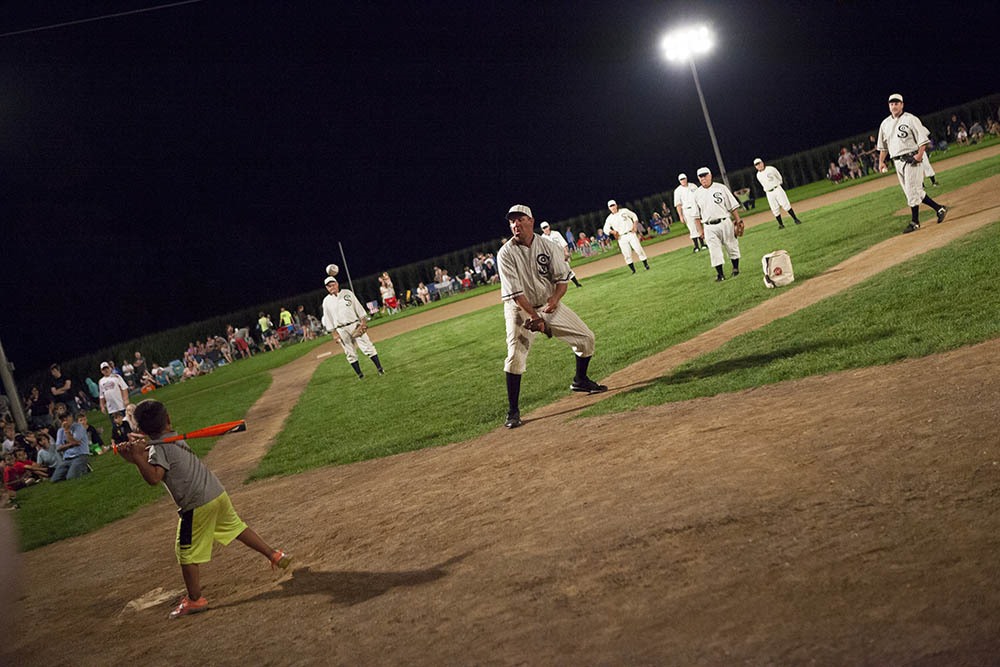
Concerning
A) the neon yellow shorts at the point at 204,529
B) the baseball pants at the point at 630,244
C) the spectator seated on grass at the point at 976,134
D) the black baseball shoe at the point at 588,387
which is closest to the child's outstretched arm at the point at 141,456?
the neon yellow shorts at the point at 204,529

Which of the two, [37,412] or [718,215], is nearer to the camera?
[718,215]

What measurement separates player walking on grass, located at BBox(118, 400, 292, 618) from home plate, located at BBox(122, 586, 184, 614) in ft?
1.24

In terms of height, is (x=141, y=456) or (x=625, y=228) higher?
(x=625, y=228)

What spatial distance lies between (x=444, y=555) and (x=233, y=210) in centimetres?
5859

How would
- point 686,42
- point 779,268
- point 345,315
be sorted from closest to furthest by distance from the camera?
point 779,268 < point 345,315 < point 686,42

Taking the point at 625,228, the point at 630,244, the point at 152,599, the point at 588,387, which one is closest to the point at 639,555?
the point at 152,599

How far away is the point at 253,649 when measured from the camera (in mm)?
4512

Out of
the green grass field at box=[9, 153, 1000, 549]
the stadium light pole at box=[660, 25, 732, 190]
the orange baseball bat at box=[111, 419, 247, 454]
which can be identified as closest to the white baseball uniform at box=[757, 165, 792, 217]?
the green grass field at box=[9, 153, 1000, 549]

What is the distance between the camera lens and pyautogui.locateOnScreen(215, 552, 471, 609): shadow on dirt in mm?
4921

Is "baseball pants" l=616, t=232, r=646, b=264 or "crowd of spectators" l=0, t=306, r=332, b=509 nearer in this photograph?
"crowd of spectators" l=0, t=306, r=332, b=509

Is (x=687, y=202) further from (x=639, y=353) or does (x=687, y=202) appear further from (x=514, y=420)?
(x=514, y=420)

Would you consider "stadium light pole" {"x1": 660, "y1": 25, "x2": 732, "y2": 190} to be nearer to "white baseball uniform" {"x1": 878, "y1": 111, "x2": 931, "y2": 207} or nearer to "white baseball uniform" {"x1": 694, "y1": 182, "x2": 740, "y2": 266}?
"white baseball uniform" {"x1": 694, "y1": 182, "x2": 740, "y2": 266}

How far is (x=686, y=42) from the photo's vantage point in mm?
32750

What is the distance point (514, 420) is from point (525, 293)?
4.72ft
